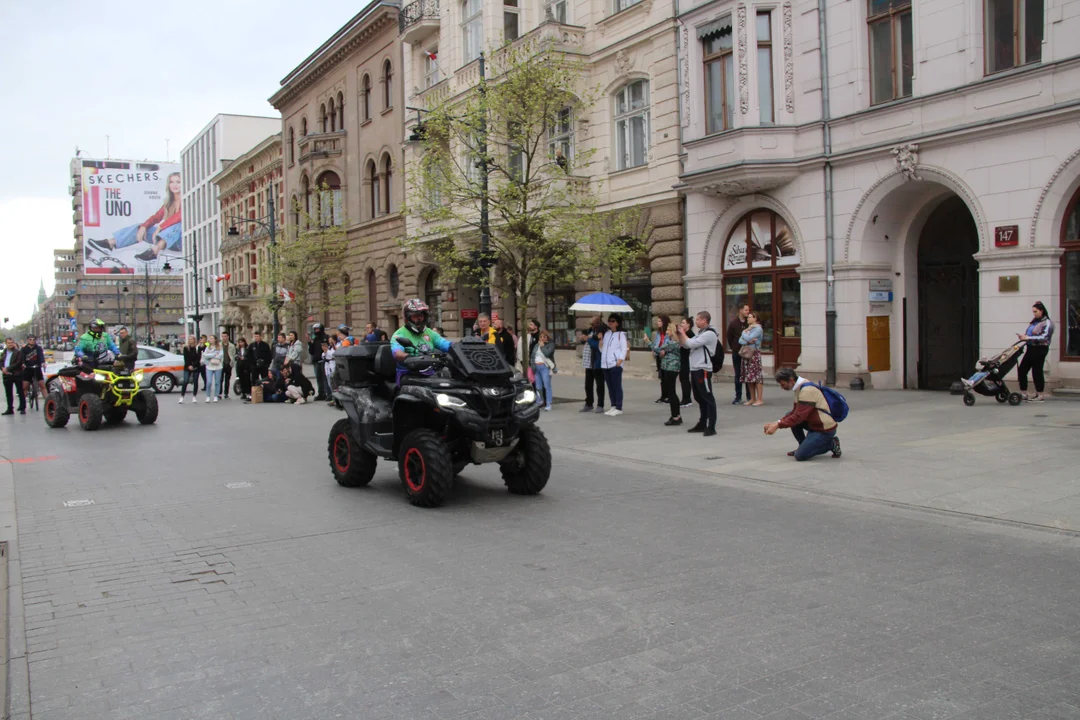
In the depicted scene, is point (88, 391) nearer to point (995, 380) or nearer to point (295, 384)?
point (295, 384)

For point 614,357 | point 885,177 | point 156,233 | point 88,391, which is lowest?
point 88,391

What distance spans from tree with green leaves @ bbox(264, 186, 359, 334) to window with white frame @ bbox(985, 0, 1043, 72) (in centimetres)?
2892

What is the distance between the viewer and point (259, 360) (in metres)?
22.7

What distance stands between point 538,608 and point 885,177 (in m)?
15.0

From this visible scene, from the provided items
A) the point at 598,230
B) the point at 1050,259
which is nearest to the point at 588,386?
the point at 598,230

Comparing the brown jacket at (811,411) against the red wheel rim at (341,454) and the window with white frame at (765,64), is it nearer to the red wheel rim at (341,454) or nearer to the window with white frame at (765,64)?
the red wheel rim at (341,454)

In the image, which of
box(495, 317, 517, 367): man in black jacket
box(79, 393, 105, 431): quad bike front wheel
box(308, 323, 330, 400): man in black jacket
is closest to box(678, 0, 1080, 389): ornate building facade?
box(495, 317, 517, 367): man in black jacket

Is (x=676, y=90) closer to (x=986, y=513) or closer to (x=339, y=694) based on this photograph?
(x=986, y=513)

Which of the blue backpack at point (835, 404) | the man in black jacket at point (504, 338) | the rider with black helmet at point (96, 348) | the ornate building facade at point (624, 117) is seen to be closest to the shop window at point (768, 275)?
the ornate building facade at point (624, 117)

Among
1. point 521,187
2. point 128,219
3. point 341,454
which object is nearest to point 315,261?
point 521,187

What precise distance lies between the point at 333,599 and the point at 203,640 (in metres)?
0.82

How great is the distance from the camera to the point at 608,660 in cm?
432

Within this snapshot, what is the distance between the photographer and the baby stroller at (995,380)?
14.4m

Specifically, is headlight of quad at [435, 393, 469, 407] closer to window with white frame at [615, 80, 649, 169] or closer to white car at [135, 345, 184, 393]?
window with white frame at [615, 80, 649, 169]
